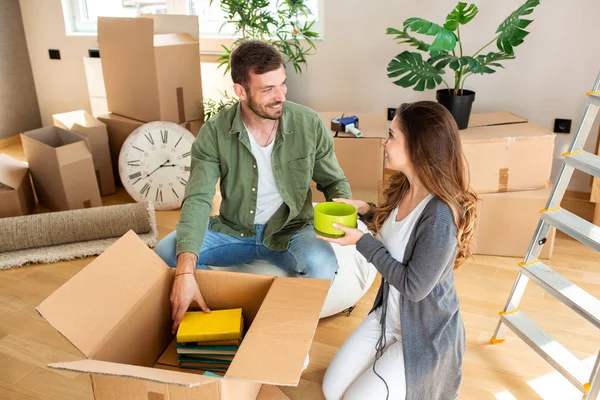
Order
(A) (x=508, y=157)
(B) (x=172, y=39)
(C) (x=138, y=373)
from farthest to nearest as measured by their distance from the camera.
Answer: (B) (x=172, y=39)
(A) (x=508, y=157)
(C) (x=138, y=373)

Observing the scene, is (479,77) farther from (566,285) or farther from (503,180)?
(566,285)

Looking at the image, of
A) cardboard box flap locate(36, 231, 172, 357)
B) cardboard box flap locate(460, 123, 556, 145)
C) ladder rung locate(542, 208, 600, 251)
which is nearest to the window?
cardboard box flap locate(460, 123, 556, 145)

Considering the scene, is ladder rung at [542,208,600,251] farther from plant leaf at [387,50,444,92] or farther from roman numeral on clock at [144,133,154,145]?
roman numeral on clock at [144,133,154,145]

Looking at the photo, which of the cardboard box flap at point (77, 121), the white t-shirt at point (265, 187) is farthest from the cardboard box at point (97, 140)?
the white t-shirt at point (265, 187)

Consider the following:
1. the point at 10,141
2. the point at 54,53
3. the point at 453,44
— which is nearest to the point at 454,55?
the point at 453,44

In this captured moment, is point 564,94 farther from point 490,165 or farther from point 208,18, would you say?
point 208,18

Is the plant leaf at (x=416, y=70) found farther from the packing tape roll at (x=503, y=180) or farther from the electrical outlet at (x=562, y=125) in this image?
the electrical outlet at (x=562, y=125)

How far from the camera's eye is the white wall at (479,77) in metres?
2.74

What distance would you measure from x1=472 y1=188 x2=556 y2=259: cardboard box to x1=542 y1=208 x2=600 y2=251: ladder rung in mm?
653

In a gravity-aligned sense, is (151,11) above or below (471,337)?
above

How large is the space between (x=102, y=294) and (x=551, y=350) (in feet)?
4.44

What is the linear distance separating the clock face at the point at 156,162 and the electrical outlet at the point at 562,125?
1.95 metres

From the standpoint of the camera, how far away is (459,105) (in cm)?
255

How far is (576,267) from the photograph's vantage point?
2459 mm
